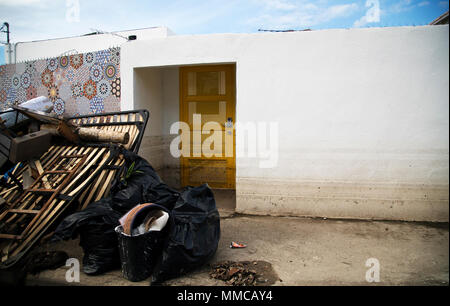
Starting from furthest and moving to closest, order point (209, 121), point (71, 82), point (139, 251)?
point (209, 121) < point (71, 82) < point (139, 251)

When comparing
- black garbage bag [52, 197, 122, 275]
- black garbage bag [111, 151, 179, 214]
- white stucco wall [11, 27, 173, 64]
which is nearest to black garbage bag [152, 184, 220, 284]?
black garbage bag [111, 151, 179, 214]

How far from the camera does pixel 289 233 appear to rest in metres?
3.72

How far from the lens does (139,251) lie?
2.50 m

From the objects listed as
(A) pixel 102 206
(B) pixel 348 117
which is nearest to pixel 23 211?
(A) pixel 102 206

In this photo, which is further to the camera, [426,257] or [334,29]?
[334,29]

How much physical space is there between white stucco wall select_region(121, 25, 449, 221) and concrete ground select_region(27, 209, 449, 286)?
1.10 ft

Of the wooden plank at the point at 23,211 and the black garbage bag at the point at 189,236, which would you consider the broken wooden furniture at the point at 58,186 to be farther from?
the black garbage bag at the point at 189,236

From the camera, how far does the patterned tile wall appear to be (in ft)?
16.5

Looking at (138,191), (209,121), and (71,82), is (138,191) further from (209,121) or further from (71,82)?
(71,82)

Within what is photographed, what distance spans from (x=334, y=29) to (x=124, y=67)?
332 centimetres

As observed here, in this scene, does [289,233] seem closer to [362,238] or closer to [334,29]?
[362,238]

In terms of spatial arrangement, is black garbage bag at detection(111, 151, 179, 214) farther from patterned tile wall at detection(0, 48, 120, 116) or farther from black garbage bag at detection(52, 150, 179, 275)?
patterned tile wall at detection(0, 48, 120, 116)

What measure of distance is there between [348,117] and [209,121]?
2.61 m
